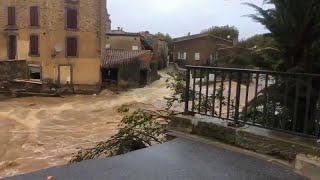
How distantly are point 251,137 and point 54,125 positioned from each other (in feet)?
67.8

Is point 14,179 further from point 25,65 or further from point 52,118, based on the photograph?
point 25,65

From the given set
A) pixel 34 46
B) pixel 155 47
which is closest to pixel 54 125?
pixel 34 46

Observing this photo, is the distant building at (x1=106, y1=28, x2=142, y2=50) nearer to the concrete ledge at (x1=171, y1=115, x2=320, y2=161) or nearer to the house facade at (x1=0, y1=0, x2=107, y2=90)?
the house facade at (x1=0, y1=0, x2=107, y2=90)

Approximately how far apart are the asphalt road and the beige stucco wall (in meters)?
40.5

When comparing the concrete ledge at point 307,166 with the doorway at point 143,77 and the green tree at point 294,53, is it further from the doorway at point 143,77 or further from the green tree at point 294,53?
the doorway at point 143,77

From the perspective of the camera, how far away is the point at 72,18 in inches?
1375

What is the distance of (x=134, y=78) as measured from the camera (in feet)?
127

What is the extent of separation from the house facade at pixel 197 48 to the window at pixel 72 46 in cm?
2328

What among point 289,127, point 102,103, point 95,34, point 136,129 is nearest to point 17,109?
point 102,103

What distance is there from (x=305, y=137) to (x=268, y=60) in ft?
4.00

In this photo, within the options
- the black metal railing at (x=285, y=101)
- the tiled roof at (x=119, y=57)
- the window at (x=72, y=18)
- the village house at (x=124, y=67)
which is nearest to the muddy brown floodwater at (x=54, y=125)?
the village house at (x=124, y=67)

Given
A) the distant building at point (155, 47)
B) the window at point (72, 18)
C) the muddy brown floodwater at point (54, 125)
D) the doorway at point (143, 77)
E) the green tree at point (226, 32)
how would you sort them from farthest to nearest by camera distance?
the green tree at point (226, 32), the distant building at point (155, 47), the doorway at point (143, 77), the window at point (72, 18), the muddy brown floodwater at point (54, 125)

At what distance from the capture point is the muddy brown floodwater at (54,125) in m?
15.3

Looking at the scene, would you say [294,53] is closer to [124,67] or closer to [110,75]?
[124,67]
